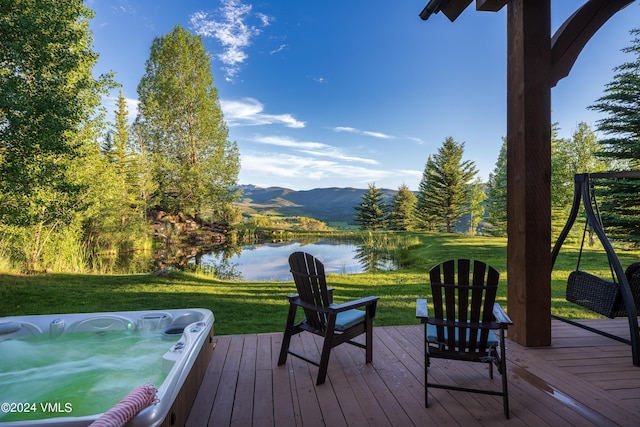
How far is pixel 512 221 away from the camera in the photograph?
301cm

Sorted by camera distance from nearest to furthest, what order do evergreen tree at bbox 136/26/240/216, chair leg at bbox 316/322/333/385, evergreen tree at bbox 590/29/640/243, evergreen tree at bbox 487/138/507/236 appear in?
chair leg at bbox 316/322/333/385 < evergreen tree at bbox 590/29/640/243 < evergreen tree at bbox 136/26/240/216 < evergreen tree at bbox 487/138/507/236

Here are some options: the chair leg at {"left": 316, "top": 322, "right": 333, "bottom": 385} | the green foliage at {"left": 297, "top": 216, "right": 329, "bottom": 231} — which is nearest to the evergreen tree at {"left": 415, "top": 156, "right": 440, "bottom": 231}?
the green foliage at {"left": 297, "top": 216, "right": 329, "bottom": 231}

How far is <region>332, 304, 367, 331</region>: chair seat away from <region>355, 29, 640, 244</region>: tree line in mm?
6570

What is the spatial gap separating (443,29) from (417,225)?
16.1m

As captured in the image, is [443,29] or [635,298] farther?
[443,29]

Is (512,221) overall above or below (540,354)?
above

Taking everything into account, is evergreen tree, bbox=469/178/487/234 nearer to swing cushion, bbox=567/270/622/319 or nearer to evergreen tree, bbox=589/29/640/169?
evergreen tree, bbox=589/29/640/169

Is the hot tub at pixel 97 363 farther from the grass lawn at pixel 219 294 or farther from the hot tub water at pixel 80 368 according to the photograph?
the grass lawn at pixel 219 294

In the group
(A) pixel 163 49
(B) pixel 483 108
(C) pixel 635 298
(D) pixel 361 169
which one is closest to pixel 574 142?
(B) pixel 483 108

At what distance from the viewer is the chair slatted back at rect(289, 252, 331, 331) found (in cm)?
245

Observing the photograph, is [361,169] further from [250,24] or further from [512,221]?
[512,221]

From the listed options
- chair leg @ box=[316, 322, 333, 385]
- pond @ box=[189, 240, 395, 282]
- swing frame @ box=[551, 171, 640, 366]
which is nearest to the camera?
chair leg @ box=[316, 322, 333, 385]

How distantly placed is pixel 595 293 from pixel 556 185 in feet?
53.8

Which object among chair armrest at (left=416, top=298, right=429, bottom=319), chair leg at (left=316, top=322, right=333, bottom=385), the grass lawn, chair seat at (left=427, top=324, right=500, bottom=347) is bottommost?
the grass lawn
